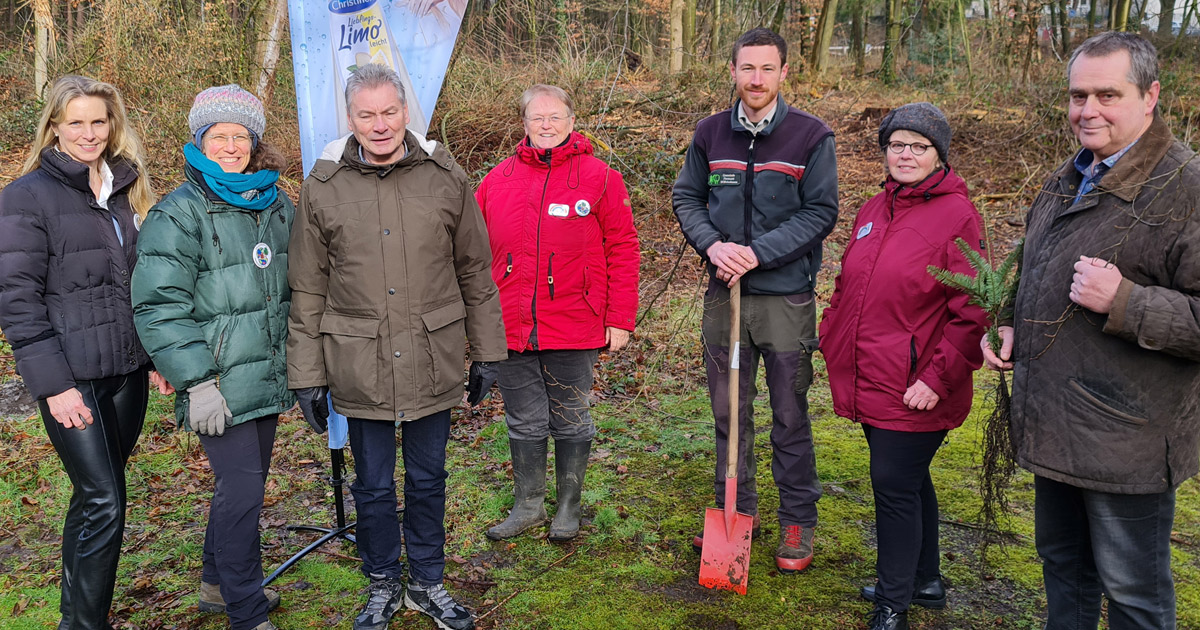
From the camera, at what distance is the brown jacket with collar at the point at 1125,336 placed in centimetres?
220

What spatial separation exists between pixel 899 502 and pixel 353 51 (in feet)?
10.3

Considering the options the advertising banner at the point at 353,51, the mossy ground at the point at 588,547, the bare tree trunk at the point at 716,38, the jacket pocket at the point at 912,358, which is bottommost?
the mossy ground at the point at 588,547

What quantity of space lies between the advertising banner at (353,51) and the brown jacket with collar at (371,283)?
0.75 meters

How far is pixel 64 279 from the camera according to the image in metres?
2.91

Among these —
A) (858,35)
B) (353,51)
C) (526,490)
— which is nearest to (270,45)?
(353,51)

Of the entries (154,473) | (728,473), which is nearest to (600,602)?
(728,473)

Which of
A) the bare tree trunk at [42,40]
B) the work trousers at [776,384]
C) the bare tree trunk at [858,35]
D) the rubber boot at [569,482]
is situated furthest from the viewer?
the bare tree trunk at [858,35]

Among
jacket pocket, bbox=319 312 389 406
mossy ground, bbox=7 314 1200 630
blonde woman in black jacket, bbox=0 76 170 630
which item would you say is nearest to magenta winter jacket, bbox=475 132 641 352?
jacket pocket, bbox=319 312 389 406

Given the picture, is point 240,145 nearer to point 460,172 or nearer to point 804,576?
point 460,172

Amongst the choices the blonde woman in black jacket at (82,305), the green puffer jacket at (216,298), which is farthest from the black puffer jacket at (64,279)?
the green puffer jacket at (216,298)

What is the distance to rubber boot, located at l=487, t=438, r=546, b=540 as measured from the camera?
13.3 feet

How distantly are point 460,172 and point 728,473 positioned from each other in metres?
1.73

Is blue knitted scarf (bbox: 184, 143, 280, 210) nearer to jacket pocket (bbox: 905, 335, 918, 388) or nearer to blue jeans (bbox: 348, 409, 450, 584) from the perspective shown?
blue jeans (bbox: 348, 409, 450, 584)

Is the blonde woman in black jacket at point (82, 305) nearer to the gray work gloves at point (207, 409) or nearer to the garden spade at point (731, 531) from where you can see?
the gray work gloves at point (207, 409)
